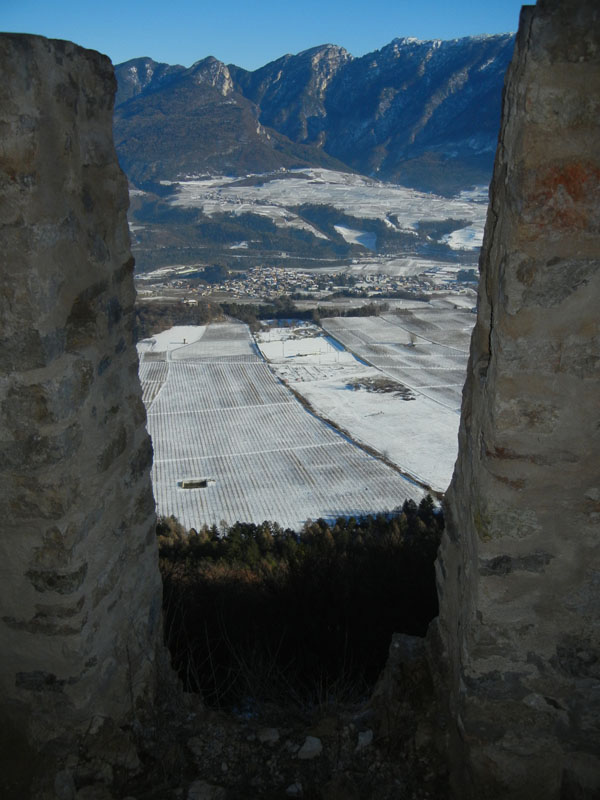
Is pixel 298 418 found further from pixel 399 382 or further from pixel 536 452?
pixel 536 452

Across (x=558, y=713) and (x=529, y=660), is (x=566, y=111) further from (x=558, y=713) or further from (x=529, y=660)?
(x=558, y=713)

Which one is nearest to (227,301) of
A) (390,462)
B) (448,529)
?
(390,462)

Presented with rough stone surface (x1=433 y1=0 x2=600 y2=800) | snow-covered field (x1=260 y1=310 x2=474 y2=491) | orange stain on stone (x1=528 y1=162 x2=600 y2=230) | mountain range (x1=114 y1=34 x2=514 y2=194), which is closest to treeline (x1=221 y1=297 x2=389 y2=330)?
snow-covered field (x1=260 y1=310 x2=474 y2=491)

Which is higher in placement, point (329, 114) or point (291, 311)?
point (329, 114)

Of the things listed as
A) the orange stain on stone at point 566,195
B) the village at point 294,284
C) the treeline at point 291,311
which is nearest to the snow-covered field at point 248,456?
the treeline at point 291,311

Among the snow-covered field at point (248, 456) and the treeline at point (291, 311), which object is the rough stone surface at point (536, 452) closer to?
the snow-covered field at point (248, 456)

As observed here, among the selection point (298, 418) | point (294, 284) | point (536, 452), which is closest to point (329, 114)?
point (294, 284)
